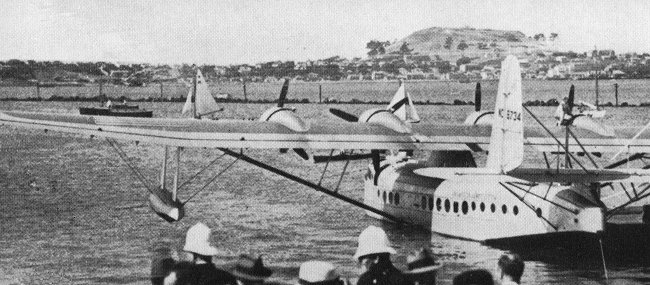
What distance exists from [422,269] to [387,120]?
20.0 metres

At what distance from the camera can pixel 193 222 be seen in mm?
37719

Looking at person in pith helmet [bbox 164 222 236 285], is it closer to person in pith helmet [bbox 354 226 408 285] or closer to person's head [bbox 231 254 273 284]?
person's head [bbox 231 254 273 284]

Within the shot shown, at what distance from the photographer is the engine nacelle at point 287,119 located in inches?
1161

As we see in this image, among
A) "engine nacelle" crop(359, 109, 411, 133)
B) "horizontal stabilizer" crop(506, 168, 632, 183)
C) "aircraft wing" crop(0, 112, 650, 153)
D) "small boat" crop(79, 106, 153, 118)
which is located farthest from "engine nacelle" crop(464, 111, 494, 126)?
"small boat" crop(79, 106, 153, 118)

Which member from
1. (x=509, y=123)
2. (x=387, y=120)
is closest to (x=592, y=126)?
(x=387, y=120)

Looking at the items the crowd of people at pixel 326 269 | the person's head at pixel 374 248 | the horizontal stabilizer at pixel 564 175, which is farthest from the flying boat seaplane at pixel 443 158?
the person's head at pixel 374 248

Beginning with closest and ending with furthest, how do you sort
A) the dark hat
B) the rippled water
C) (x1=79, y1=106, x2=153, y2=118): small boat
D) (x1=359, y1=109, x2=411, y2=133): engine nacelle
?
1. the dark hat
2. the rippled water
3. (x1=359, y1=109, x2=411, y2=133): engine nacelle
4. (x1=79, y1=106, x2=153, y2=118): small boat

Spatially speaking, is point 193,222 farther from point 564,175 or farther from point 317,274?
point 317,274

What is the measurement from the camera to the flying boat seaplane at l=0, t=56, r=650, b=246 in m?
23.4

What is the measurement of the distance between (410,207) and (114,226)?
38.0ft

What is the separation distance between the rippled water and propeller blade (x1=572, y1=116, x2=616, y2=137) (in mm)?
6126

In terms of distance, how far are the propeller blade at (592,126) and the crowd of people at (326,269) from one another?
21175 mm

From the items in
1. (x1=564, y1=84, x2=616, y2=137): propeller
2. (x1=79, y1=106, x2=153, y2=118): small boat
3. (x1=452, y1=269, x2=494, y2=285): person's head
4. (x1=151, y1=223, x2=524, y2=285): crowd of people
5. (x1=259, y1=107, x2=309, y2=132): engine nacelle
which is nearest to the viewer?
(x1=452, y1=269, x2=494, y2=285): person's head

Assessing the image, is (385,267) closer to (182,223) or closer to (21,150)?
(182,223)
